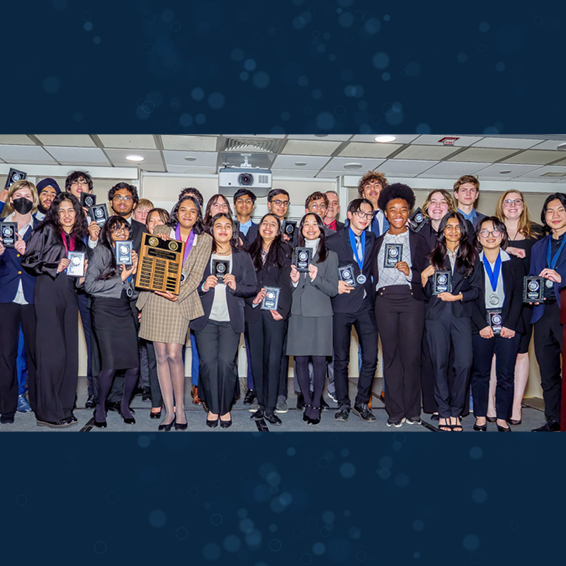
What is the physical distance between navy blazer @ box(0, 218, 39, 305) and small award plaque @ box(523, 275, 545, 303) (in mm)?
3641

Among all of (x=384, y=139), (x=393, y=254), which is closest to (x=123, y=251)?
(x=393, y=254)

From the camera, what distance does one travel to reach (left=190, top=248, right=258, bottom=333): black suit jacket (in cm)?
373

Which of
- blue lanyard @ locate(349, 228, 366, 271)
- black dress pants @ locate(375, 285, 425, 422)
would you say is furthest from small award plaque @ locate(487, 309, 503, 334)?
blue lanyard @ locate(349, 228, 366, 271)

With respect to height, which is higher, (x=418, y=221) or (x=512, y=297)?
(x=418, y=221)

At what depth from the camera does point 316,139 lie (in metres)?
5.48

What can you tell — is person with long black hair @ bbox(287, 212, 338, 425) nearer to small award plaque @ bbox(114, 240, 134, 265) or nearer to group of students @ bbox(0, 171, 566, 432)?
group of students @ bbox(0, 171, 566, 432)

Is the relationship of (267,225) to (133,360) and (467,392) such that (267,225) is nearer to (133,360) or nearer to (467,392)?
(133,360)

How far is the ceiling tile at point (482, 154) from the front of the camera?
614 cm

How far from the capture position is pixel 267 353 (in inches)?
154

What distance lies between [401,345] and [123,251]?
2.12 m

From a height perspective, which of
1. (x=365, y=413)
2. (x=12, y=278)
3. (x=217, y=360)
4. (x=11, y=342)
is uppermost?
(x=12, y=278)

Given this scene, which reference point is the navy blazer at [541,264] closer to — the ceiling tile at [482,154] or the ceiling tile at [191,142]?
the ceiling tile at [482,154]

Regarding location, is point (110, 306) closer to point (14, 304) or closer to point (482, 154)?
point (14, 304)

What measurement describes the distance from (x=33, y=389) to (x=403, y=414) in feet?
9.18
